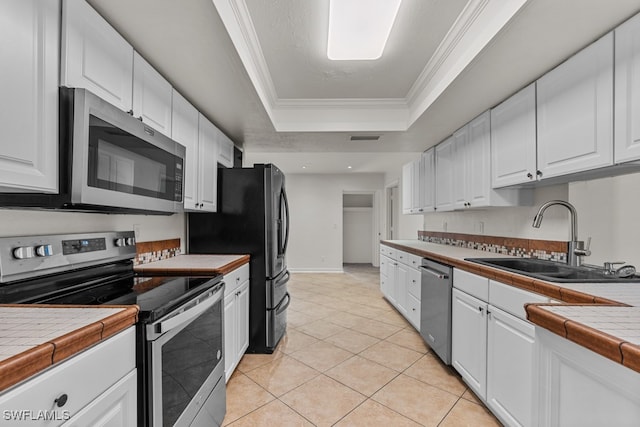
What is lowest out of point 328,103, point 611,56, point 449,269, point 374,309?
point 374,309

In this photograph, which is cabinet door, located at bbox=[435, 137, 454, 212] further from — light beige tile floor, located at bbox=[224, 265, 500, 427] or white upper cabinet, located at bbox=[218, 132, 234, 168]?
white upper cabinet, located at bbox=[218, 132, 234, 168]

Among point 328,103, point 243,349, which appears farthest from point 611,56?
point 243,349

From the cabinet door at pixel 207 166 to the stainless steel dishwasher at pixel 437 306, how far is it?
1966 mm

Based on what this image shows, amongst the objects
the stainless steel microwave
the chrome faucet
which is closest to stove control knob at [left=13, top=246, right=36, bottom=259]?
the stainless steel microwave

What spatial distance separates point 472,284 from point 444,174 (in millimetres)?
1649

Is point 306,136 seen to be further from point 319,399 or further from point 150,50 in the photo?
point 319,399

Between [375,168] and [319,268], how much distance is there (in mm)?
2564

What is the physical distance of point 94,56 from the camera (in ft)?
4.07

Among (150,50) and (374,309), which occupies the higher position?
(150,50)

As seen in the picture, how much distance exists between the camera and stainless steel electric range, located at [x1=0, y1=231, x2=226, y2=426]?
1082 millimetres

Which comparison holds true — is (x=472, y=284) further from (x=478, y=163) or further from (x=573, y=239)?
(x=478, y=163)

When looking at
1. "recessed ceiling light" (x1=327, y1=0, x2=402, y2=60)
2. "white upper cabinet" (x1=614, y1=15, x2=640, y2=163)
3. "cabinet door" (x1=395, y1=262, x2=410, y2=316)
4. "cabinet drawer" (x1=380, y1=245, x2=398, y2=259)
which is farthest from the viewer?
"cabinet drawer" (x1=380, y1=245, x2=398, y2=259)

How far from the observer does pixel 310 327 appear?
11.0 ft

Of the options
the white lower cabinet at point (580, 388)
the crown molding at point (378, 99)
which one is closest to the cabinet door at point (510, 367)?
the white lower cabinet at point (580, 388)
